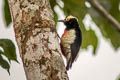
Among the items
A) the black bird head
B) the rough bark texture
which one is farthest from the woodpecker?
the rough bark texture

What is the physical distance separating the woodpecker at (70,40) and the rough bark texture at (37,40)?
0.72 metres

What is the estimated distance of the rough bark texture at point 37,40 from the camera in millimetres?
2424

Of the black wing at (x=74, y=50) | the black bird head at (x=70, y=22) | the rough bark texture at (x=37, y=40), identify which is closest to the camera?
the rough bark texture at (x=37, y=40)

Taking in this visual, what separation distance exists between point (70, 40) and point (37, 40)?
3.41ft

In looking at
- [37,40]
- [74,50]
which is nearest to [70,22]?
[74,50]

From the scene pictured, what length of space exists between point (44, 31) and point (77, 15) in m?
0.76

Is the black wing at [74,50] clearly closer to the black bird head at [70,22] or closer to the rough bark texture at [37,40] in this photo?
the black bird head at [70,22]

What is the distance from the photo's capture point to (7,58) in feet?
9.66

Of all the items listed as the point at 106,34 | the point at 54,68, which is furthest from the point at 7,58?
the point at 106,34

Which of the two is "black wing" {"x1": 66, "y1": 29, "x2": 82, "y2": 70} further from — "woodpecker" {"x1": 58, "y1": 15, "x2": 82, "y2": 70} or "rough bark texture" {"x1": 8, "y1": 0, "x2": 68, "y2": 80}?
"rough bark texture" {"x1": 8, "y1": 0, "x2": 68, "y2": 80}

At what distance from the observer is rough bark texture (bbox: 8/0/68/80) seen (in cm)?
242

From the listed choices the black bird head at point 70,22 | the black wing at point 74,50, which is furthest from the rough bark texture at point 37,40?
the black bird head at point 70,22

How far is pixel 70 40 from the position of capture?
359 cm

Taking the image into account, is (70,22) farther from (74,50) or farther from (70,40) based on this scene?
(74,50)
